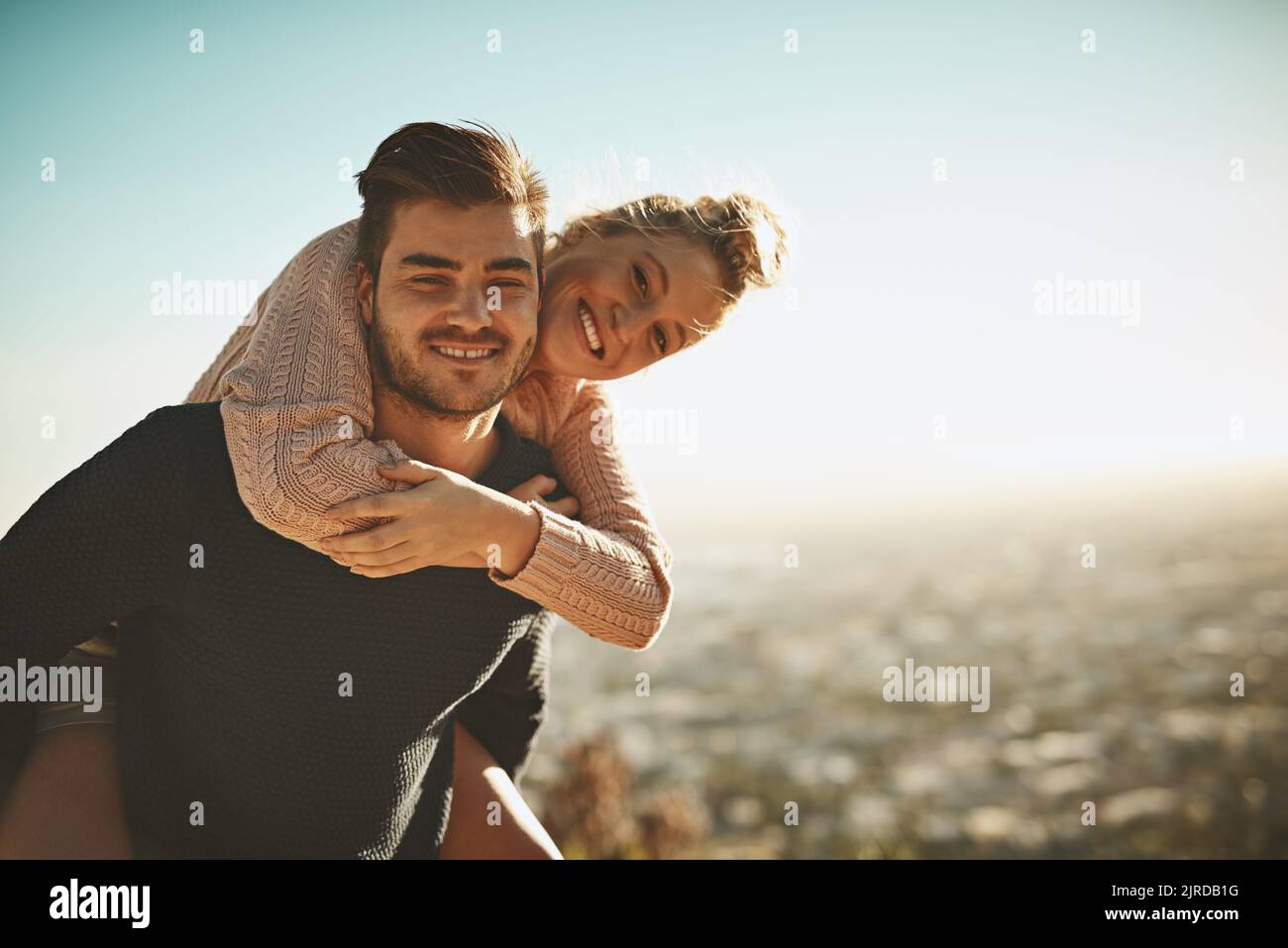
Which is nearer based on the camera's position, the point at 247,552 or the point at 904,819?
the point at 247,552

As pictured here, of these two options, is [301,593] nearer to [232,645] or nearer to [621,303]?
[232,645]

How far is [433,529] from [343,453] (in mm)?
221

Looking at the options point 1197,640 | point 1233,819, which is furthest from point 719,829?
point 1197,640

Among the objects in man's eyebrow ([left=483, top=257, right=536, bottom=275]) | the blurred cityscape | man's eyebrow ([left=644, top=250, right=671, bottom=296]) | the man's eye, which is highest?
man's eyebrow ([left=644, top=250, right=671, bottom=296])

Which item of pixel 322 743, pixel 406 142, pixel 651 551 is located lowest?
pixel 322 743

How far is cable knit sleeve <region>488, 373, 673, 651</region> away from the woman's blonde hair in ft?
1.52

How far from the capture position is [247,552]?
215 centimetres

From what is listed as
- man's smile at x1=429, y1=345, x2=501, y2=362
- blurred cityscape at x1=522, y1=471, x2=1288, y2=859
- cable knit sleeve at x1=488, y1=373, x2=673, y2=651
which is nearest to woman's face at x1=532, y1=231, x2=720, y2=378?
cable knit sleeve at x1=488, y1=373, x2=673, y2=651

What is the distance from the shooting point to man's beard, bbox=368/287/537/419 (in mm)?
2205

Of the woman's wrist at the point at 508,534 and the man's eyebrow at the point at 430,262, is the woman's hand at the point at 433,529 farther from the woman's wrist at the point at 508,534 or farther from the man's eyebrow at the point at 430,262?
the man's eyebrow at the point at 430,262

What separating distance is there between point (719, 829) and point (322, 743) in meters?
18.0

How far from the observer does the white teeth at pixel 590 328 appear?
106 inches

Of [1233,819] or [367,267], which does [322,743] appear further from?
[1233,819]

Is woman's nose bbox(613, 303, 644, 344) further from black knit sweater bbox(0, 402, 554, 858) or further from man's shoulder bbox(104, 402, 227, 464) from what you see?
man's shoulder bbox(104, 402, 227, 464)
